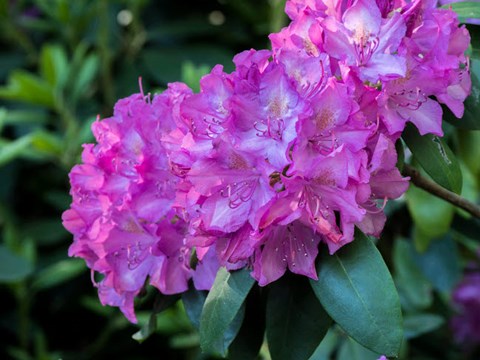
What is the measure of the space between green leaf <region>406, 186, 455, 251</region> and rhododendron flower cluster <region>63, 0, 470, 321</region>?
1.43 feet

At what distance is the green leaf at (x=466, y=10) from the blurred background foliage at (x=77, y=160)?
0.56 m

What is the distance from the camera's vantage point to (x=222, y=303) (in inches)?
37.8

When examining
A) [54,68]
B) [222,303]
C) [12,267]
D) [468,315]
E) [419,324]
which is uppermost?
[222,303]

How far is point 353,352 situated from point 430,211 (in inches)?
13.6

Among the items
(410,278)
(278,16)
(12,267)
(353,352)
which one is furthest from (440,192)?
(12,267)

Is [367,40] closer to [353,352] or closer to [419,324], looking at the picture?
[353,352]

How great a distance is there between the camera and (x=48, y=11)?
2340 millimetres

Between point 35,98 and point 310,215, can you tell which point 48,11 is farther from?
point 310,215

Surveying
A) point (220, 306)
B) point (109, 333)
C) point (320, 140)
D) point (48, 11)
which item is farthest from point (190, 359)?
point (320, 140)

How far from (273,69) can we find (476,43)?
372mm

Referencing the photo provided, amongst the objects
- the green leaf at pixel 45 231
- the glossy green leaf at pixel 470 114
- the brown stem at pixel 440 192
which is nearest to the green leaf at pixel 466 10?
the glossy green leaf at pixel 470 114

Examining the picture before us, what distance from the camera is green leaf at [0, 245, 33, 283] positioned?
6.18ft

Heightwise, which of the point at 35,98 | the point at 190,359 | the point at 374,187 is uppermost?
the point at 374,187

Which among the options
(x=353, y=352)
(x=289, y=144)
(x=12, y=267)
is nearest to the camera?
(x=289, y=144)
